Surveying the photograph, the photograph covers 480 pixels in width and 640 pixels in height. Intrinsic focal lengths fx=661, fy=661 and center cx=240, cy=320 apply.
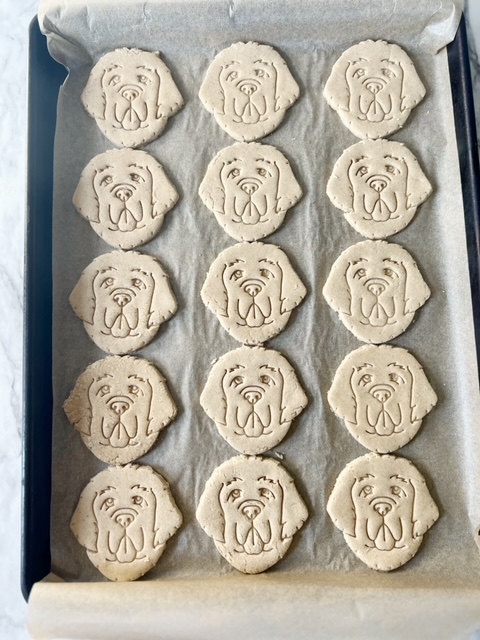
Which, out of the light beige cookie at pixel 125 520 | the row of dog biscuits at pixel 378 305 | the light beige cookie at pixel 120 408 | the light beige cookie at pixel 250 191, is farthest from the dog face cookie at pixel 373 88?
the light beige cookie at pixel 125 520

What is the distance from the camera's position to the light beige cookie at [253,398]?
1127 millimetres

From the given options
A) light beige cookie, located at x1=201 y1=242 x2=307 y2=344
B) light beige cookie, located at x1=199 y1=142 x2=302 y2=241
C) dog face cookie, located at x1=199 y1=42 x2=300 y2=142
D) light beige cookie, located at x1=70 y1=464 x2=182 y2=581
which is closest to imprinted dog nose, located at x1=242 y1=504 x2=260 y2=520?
light beige cookie, located at x1=70 y1=464 x2=182 y2=581

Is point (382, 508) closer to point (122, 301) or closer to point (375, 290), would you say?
point (375, 290)

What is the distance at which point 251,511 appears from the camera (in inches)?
43.4

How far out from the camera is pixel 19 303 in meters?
1.26

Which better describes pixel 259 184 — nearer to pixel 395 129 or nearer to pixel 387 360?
pixel 395 129

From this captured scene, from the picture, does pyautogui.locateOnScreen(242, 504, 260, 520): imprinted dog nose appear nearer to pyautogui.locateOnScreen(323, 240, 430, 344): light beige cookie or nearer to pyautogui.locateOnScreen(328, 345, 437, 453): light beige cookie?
pyautogui.locateOnScreen(328, 345, 437, 453): light beige cookie

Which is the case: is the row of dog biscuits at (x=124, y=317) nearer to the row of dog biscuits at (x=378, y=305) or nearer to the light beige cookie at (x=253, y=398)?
the light beige cookie at (x=253, y=398)

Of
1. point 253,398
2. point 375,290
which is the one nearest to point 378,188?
point 375,290

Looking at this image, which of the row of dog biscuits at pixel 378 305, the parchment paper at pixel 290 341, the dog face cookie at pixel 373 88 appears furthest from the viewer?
the dog face cookie at pixel 373 88

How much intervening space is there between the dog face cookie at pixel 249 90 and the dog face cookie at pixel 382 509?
2.08 feet

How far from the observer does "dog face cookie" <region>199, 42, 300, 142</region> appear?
1228 millimetres

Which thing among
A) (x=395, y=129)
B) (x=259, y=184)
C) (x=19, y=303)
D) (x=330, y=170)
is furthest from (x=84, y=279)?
(x=395, y=129)

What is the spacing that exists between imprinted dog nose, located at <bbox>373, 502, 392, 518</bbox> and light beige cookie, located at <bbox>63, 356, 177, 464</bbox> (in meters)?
0.38
